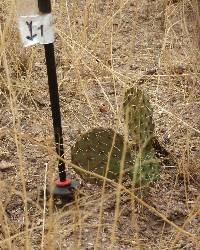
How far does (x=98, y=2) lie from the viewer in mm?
2688

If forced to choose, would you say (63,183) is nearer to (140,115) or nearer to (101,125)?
(140,115)

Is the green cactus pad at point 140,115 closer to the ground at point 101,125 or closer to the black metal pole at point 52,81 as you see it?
the ground at point 101,125

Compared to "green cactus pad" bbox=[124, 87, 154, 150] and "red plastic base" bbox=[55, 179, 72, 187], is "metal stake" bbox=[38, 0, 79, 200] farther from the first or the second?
"green cactus pad" bbox=[124, 87, 154, 150]

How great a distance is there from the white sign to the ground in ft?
0.26

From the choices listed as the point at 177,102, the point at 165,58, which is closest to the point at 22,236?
the point at 177,102

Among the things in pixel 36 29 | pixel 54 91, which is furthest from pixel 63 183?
pixel 36 29

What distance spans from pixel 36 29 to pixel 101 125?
638mm

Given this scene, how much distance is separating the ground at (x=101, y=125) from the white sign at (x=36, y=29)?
0.26 ft

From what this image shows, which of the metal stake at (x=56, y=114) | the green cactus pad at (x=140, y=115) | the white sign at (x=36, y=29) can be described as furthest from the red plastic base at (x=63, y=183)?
the white sign at (x=36, y=29)

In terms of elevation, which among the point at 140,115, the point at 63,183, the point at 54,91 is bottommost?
the point at 63,183

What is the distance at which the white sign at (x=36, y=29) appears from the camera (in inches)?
48.3

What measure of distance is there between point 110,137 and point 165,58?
2.65 ft

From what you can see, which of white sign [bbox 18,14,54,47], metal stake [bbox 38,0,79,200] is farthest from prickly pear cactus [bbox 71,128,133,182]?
white sign [bbox 18,14,54,47]

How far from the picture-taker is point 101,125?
1828 millimetres
